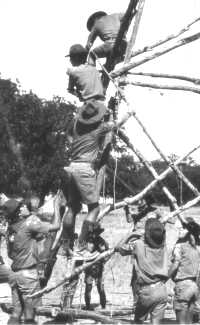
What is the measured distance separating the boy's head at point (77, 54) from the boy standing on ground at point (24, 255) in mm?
2444

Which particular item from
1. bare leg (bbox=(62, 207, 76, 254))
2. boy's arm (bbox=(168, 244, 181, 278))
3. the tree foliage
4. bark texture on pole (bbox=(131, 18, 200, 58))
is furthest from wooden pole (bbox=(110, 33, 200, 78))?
the tree foliage

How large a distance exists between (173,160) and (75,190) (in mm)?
2050

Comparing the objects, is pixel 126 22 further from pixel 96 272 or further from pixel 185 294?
pixel 96 272

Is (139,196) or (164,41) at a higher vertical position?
(164,41)

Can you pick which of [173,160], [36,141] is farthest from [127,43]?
[36,141]

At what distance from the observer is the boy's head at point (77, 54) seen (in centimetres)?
1098

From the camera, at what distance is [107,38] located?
1159cm

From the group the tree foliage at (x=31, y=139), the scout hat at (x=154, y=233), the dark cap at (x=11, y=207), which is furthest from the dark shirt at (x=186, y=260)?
the tree foliage at (x=31, y=139)

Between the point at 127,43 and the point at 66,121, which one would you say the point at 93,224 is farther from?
the point at 66,121

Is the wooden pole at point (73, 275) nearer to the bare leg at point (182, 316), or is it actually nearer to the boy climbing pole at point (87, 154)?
the boy climbing pole at point (87, 154)

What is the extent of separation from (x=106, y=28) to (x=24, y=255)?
3.96 m

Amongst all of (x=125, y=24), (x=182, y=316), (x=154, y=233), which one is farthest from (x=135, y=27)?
(x=182, y=316)

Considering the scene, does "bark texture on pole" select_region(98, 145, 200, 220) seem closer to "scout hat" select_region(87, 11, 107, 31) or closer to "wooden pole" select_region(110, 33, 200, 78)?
"wooden pole" select_region(110, 33, 200, 78)

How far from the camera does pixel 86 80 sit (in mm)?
10992
